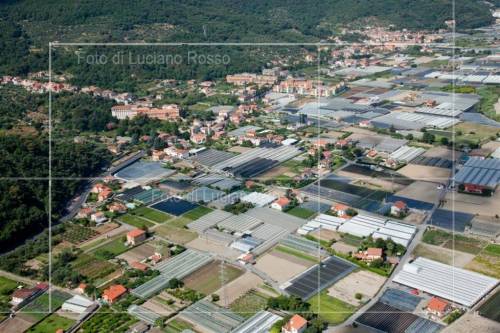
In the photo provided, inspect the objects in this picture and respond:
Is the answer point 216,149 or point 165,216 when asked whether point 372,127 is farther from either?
point 165,216

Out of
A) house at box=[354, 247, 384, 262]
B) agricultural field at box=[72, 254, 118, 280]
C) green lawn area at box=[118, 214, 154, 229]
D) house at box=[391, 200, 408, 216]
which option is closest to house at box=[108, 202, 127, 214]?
green lawn area at box=[118, 214, 154, 229]

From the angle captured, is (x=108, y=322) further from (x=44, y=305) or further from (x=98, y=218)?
(x=98, y=218)

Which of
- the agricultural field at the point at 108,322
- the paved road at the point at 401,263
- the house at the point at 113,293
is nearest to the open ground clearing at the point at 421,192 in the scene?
the paved road at the point at 401,263

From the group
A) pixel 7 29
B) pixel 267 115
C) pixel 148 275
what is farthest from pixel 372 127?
pixel 7 29

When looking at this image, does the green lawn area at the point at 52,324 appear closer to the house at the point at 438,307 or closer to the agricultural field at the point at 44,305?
the agricultural field at the point at 44,305

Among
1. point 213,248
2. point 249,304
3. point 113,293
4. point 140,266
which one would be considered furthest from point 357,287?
point 113,293
